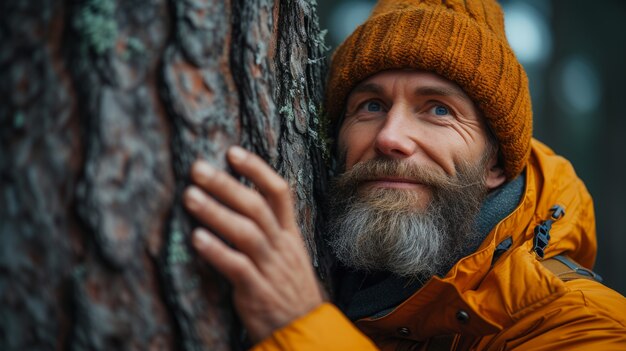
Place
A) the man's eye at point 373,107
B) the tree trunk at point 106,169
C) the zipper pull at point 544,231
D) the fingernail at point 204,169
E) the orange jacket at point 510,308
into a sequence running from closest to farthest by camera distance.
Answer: the tree trunk at point 106,169
the fingernail at point 204,169
the orange jacket at point 510,308
the zipper pull at point 544,231
the man's eye at point 373,107

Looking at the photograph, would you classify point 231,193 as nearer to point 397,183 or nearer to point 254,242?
point 254,242

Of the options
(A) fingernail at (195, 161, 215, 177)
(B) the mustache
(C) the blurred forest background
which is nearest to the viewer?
(A) fingernail at (195, 161, 215, 177)

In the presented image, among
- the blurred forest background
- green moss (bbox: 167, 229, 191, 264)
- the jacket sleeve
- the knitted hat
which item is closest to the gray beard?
the knitted hat

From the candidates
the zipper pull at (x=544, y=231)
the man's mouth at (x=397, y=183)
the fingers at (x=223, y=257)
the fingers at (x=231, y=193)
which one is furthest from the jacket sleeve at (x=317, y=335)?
the zipper pull at (x=544, y=231)

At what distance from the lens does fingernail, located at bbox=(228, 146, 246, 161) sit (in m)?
1.39

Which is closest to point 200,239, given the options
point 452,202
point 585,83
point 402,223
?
point 402,223

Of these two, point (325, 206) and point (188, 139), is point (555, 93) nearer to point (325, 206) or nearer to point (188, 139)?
point (325, 206)

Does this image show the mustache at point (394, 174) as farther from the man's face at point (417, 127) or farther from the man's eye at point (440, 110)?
the man's eye at point (440, 110)

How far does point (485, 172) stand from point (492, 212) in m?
0.24

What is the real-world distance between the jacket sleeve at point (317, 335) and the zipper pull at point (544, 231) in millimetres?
1049

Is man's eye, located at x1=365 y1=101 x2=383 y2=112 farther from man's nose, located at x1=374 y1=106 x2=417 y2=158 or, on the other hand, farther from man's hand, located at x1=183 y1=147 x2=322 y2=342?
man's hand, located at x1=183 y1=147 x2=322 y2=342

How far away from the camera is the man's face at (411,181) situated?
7.30 feet

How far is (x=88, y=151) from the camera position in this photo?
1219 millimetres

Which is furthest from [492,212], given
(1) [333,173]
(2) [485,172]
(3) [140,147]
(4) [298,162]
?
(3) [140,147]
